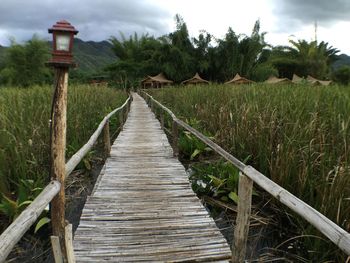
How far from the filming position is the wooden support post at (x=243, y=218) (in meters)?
2.50

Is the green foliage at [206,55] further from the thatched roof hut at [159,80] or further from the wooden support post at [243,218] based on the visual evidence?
the wooden support post at [243,218]

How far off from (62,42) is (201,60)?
31862 mm

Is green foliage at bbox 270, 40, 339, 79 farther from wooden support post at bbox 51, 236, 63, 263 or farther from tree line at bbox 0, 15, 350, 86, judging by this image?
wooden support post at bbox 51, 236, 63, 263

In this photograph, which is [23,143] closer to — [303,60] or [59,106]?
[59,106]

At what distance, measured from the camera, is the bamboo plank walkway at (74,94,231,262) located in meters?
2.78

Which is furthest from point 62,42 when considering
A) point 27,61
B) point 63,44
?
point 27,61

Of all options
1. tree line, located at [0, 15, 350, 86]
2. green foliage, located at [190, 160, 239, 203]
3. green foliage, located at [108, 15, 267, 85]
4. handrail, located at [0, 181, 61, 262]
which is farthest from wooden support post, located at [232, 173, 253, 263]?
green foliage, located at [108, 15, 267, 85]

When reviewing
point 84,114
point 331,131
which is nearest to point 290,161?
point 331,131

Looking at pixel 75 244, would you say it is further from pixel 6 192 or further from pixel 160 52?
pixel 160 52

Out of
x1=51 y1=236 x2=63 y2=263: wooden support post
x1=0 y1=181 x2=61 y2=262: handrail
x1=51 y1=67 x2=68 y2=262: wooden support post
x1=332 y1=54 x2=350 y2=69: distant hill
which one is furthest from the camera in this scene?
x1=332 y1=54 x2=350 y2=69: distant hill

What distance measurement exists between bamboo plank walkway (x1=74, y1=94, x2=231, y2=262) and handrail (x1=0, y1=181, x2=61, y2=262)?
1.07 meters

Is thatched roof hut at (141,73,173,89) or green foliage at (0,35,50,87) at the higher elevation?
green foliage at (0,35,50,87)

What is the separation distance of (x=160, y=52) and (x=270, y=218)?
113ft

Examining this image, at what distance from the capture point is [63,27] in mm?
2098
